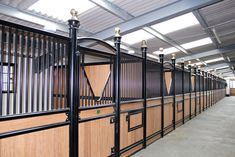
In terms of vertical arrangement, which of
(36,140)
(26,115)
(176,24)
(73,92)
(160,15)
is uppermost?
(176,24)

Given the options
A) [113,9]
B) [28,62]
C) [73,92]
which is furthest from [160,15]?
[28,62]

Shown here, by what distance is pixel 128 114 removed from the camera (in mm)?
3098

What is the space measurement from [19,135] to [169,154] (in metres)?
2.31

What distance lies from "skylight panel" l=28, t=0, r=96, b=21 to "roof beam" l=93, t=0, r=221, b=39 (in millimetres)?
1235

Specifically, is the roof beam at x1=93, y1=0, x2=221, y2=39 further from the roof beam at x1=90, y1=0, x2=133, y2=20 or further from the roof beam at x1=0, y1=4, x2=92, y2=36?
the roof beam at x1=0, y1=4, x2=92, y2=36

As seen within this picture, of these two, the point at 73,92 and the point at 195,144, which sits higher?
the point at 73,92

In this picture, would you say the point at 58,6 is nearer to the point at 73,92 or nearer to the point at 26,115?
the point at 73,92

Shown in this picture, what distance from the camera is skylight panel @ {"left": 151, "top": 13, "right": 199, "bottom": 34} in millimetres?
5469

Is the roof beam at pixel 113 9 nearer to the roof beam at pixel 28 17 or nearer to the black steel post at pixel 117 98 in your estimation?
the roof beam at pixel 28 17

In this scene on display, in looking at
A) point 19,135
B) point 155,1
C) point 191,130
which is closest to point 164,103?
point 191,130

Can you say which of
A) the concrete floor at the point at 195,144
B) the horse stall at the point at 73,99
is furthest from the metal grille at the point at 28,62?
the concrete floor at the point at 195,144

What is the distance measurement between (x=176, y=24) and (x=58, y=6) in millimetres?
3387

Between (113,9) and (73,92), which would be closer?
(73,92)

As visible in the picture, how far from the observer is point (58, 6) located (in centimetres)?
382
